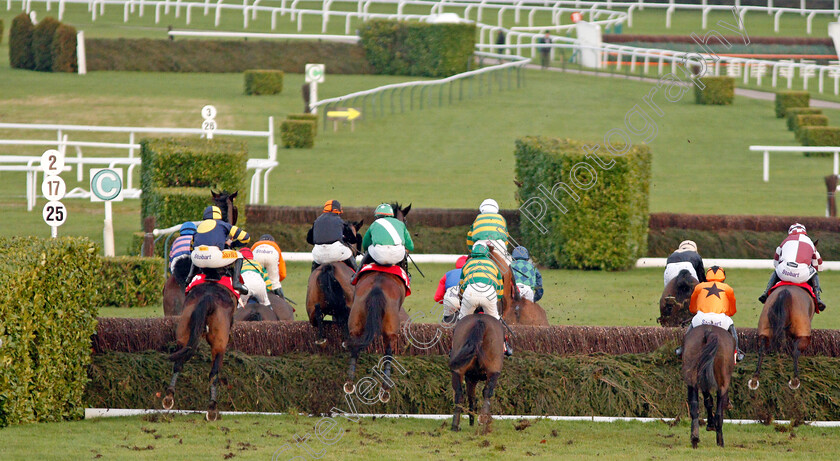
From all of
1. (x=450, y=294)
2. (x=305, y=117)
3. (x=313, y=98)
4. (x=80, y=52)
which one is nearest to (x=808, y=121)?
(x=305, y=117)

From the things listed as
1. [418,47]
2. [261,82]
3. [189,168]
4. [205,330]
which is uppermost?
[418,47]

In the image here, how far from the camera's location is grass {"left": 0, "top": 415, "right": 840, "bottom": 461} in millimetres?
6625

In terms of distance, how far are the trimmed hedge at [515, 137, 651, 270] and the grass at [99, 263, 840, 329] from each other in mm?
234

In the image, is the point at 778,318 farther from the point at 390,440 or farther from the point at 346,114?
the point at 346,114

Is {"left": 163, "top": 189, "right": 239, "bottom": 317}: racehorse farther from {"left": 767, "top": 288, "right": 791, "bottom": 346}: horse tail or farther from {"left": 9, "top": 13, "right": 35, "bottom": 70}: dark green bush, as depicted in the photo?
{"left": 9, "top": 13, "right": 35, "bottom": 70}: dark green bush

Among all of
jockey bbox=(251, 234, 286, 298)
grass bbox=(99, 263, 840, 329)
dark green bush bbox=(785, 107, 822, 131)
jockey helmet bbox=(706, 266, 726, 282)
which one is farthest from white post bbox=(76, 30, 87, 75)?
jockey helmet bbox=(706, 266, 726, 282)

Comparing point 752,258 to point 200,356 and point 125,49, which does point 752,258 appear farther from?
point 125,49

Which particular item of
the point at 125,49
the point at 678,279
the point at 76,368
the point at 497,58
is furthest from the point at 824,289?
the point at 125,49

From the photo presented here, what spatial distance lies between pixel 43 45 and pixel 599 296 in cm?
1905

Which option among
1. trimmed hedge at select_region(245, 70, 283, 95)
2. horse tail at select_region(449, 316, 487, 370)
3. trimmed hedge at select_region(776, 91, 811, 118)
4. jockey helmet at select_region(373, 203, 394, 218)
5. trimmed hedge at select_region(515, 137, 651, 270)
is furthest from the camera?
trimmed hedge at select_region(245, 70, 283, 95)

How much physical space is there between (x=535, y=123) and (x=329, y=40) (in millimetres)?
8005

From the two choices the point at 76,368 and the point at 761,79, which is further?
the point at 761,79

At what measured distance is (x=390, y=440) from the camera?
7.05 metres

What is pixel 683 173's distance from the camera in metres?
19.3
